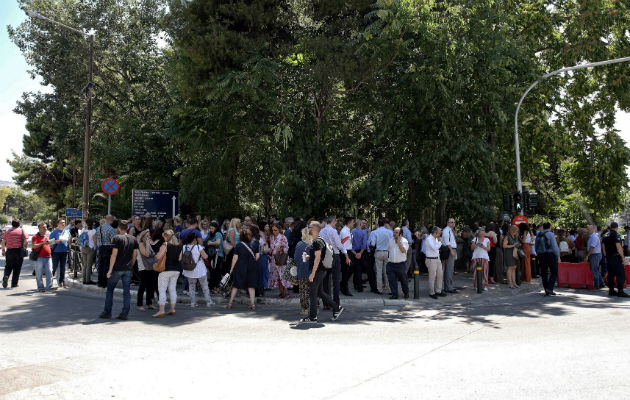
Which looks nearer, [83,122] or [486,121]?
[486,121]

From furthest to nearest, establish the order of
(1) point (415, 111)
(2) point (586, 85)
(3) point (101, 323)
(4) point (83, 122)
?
1. (4) point (83, 122)
2. (2) point (586, 85)
3. (1) point (415, 111)
4. (3) point (101, 323)

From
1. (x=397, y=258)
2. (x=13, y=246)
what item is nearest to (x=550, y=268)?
(x=397, y=258)

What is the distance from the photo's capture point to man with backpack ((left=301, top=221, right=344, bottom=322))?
358 inches

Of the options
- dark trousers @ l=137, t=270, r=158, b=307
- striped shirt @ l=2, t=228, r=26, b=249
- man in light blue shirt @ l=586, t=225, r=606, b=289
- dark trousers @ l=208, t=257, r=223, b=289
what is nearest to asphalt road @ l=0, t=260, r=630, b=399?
dark trousers @ l=137, t=270, r=158, b=307

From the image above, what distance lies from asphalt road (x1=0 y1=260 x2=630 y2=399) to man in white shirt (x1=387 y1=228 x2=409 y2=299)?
4.25 feet

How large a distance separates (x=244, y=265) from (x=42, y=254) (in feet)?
20.3

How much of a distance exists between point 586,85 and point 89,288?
66.1 ft

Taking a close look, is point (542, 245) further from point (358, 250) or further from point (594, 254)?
point (358, 250)

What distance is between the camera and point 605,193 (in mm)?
21109

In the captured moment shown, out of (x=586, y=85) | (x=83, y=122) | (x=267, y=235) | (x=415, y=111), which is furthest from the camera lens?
(x=83, y=122)

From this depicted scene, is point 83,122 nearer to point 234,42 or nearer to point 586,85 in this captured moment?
point 234,42

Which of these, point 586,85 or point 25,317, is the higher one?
point 586,85

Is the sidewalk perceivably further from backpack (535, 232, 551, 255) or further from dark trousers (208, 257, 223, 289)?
backpack (535, 232, 551, 255)

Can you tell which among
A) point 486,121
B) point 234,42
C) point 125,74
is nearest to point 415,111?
point 486,121
